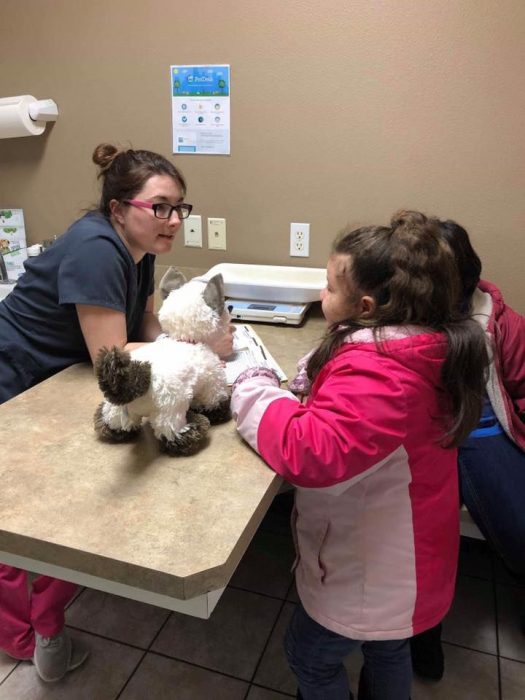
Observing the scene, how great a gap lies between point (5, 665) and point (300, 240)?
1.53 metres

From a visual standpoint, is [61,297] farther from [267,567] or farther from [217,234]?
[267,567]

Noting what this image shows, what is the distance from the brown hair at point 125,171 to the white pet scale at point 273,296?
1.28 feet

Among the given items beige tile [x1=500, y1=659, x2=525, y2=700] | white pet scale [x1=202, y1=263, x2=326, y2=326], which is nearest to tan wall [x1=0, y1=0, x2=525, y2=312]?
white pet scale [x1=202, y1=263, x2=326, y2=326]

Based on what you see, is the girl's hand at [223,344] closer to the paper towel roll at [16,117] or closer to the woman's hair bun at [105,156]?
the woman's hair bun at [105,156]

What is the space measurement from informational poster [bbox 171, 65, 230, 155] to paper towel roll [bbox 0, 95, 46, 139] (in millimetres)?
516

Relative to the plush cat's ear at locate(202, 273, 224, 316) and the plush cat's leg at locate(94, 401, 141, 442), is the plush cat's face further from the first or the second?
the plush cat's leg at locate(94, 401, 141, 442)

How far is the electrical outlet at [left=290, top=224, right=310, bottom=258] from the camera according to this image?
6.00 feet

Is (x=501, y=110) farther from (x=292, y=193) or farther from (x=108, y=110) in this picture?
(x=108, y=110)

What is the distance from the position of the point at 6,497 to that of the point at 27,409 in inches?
11.7

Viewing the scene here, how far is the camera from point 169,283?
1119mm

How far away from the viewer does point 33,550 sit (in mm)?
717

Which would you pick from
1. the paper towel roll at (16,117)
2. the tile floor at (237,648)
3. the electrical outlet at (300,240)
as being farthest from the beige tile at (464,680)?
the paper towel roll at (16,117)

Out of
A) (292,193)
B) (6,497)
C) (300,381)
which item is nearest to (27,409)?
(6,497)

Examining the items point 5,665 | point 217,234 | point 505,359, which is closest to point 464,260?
point 505,359
